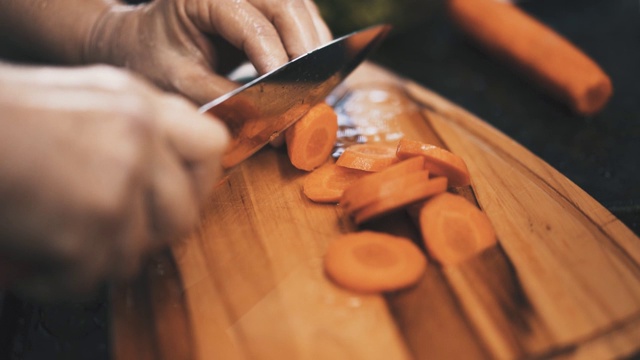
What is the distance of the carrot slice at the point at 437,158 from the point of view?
1523 millimetres

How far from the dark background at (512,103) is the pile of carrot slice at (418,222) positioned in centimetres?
68

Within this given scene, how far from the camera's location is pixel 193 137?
1.12m

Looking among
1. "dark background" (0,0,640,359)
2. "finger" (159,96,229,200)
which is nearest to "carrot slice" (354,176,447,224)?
"finger" (159,96,229,200)

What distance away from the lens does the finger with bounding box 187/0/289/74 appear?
5.69 ft

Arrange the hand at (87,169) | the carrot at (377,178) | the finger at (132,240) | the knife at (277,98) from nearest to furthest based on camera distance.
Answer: the hand at (87,169) → the finger at (132,240) → the carrot at (377,178) → the knife at (277,98)

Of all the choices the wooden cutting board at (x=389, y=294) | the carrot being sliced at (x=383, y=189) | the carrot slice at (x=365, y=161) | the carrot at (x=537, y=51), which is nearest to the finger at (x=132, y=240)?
the wooden cutting board at (x=389, y=294)

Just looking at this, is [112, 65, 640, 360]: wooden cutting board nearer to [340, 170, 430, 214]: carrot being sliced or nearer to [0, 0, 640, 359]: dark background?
[340, 170, 430, 214]: carrot being sliced

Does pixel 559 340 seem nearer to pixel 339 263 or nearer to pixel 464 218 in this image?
pixel 464 218

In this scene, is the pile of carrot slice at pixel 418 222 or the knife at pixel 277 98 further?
the knife at pixel 277 98

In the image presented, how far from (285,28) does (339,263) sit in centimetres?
92

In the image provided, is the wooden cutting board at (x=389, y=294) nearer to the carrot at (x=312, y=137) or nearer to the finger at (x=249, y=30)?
the carrot at (x=312, y=137)

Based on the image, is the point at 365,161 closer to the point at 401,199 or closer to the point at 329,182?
the point at 329,182

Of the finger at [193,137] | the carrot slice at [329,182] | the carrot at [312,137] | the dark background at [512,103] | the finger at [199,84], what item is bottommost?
the dark background at [512,103]

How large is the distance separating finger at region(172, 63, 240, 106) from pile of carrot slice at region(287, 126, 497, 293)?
57 cm
